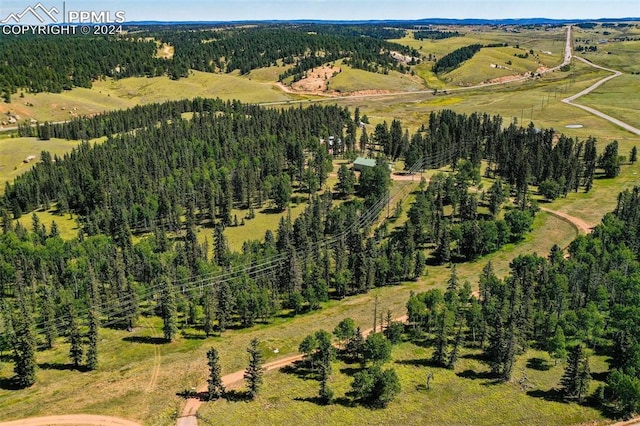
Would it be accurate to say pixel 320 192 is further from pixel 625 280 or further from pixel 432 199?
pixel 625 280

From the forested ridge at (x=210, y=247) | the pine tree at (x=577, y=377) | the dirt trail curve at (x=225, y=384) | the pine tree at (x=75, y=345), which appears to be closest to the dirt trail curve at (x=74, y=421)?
the dirt trail curve at (x=225, y=384)

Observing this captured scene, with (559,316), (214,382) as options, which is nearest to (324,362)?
(214,382)

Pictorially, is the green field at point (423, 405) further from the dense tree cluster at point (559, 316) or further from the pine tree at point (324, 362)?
the dense tree cluster at point (559, 316)

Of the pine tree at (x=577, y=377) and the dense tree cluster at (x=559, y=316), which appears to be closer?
the pine tree at (x=577, y=377)

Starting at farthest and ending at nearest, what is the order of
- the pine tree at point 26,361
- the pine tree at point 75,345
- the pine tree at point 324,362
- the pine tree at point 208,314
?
the pine tree at point 208,314
the pine tree at point 75,345
the pine tree at point 26,361
the pine tree at point 324,362

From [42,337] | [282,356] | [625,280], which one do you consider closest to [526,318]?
[625,280]

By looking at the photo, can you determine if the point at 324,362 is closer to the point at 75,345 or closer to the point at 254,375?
the point at 254,375

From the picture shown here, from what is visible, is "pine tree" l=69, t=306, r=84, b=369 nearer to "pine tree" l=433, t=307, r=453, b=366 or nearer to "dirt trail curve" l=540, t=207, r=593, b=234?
"pine tree" l=433, t=307, r=453, b=366

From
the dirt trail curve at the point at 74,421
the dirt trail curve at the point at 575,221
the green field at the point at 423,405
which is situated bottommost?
the green field at the point at 423,405
